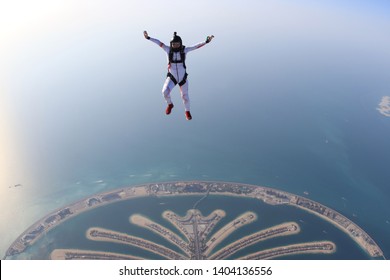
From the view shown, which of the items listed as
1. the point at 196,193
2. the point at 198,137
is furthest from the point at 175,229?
the point at 198,137

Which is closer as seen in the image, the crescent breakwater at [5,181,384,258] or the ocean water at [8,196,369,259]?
the ocean water at [8,196,369,259]

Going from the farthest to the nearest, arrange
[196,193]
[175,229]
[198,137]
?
1. [198,137]
2. [196,193]
3. [175,229]

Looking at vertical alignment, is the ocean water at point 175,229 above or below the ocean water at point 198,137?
below

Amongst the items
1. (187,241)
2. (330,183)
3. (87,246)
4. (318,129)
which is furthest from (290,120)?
(87,246)

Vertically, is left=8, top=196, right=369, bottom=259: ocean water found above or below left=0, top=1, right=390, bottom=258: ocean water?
below

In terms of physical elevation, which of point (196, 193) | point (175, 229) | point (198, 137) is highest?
point (198, 137)

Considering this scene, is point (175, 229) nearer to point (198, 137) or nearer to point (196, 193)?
point (196, 193)

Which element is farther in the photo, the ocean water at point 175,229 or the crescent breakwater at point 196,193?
the crescent breakwater at point 196,193

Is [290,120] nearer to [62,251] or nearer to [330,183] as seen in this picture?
[330,183]
